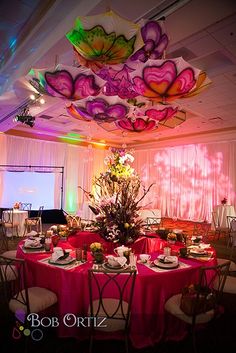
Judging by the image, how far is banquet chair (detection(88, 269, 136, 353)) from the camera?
2.09 metres

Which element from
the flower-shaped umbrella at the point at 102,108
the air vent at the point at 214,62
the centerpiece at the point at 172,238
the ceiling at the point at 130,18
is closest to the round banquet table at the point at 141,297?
the centerpiece at the point at 172,238

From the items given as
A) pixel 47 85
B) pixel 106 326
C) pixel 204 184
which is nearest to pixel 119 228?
pixel 106 326

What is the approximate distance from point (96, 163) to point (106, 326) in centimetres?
1085

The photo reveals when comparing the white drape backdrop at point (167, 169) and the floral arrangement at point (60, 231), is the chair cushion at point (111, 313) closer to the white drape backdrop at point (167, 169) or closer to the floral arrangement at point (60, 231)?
the floral arrangement at point (60, 231)

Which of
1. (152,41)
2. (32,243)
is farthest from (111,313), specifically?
(152,41)

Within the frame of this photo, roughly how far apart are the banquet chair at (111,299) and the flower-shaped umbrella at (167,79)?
70.3 inches

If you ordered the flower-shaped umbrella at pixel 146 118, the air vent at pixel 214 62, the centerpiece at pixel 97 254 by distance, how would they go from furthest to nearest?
the air vent at pixel 214 62, the flower-shaped umbrella at pixel 146 118, the centerpiece at pixel 97 254

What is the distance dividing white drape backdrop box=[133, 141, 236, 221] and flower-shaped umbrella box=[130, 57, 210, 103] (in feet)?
24.0

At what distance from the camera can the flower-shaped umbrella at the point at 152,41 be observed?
8.13 feet

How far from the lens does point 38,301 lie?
2.30 m

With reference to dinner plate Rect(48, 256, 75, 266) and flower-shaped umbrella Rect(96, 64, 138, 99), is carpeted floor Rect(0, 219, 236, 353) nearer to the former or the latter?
dinner plate Rect(48, 256, 75, 266)

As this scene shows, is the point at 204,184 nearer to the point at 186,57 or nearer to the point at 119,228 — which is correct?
the point at 186,57

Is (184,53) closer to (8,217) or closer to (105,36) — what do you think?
(105,36)

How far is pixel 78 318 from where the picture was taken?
2400 mm
